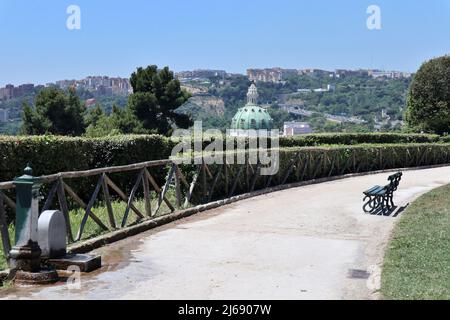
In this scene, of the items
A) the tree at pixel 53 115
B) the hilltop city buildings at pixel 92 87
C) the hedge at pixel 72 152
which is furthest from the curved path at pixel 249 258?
the hilltop city buildings at pixel 92 87

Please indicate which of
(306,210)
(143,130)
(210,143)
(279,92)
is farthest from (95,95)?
(306,210)

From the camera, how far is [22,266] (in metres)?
6.66

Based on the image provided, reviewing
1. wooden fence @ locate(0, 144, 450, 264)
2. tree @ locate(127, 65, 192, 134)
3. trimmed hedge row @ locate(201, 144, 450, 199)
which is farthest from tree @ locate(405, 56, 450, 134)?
wooden fence @ locate(0, 144, 450, 264)

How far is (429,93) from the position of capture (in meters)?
54.4

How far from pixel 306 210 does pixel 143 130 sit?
40.7m

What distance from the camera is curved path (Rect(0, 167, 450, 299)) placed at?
21.2 feet

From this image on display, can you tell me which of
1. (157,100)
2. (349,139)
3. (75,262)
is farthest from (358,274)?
(157,100)

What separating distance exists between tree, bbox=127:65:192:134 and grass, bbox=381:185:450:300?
4469cm

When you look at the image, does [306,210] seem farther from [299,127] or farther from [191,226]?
[299,127]

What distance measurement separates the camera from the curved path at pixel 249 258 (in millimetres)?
6453

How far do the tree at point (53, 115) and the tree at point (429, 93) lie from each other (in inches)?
1246

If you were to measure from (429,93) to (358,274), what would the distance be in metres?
50.5

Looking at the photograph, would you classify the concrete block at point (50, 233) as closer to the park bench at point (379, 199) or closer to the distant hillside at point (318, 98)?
the park bench at point (379, 199)
